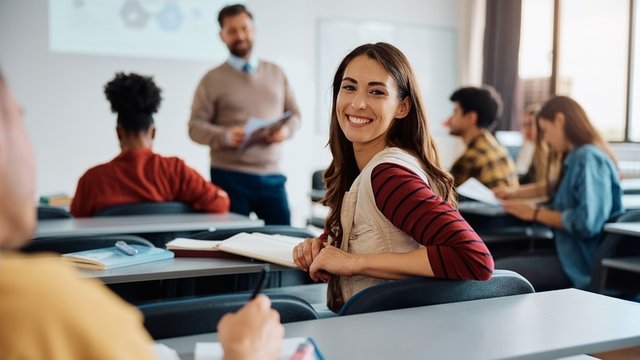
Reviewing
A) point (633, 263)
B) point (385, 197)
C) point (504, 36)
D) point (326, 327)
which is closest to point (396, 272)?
point (385, 197)

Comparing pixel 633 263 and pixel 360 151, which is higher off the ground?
pixel 360 151

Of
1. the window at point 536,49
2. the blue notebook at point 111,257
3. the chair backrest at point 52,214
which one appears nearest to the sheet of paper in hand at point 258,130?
the chair backrest at point 52,214

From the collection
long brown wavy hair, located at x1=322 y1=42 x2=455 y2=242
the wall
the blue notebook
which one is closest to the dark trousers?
the blue notebook

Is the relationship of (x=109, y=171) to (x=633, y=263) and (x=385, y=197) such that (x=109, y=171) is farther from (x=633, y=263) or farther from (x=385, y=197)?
(x=633, y=263)

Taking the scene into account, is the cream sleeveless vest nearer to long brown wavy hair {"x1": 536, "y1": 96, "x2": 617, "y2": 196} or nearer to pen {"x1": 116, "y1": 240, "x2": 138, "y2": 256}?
pen {"x1": 116, "y1": 240, "x2": 138, "y2": 256}

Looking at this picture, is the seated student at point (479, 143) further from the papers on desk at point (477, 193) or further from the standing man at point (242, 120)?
the standing man at point (242, 120)

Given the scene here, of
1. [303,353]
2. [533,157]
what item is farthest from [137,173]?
[533,157]

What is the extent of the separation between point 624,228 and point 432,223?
159cm

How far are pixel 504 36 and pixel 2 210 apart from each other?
7685mm

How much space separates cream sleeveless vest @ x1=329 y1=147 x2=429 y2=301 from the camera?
1712 mm

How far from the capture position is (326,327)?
51.1 inches

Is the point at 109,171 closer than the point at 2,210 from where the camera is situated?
No

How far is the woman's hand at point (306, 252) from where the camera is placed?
1.86 m

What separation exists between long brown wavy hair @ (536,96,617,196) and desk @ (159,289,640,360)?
1979 mm
